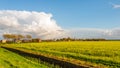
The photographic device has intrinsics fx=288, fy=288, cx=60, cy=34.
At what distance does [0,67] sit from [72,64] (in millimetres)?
5838

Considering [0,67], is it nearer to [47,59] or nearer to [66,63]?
[66,63]

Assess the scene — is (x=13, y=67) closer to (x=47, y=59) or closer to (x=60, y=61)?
(x=60, y=61)

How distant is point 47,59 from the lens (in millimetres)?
29609

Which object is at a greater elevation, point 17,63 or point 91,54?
point 91,54

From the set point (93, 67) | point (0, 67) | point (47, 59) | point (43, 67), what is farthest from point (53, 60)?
point (93, 67)

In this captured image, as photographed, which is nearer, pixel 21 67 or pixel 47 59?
pixel 21 67

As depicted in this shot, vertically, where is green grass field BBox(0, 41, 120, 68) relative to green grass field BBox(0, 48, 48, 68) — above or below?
above

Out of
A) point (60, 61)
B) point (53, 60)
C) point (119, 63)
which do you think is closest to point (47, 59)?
point (53, 60)

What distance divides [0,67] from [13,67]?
1.05 m

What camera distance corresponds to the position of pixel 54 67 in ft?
75.6

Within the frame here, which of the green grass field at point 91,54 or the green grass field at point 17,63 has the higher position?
the green grass field at point 91,54

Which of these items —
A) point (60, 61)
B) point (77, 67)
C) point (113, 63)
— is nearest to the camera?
point (77, 67)

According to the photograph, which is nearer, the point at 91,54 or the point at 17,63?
the point at 17,63

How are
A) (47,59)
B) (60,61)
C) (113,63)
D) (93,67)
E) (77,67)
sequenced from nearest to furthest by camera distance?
1. (93,67)
2. (77,67)
3. (113,63)
4. (60,61)
5. (47,59)
